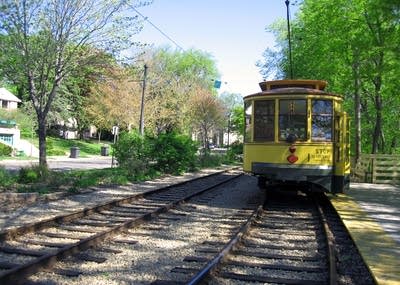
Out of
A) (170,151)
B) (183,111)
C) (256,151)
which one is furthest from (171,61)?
(256,151)

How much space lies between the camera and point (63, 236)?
709 cm

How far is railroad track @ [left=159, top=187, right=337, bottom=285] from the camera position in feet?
17.6

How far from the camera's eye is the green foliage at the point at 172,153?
20812 mm

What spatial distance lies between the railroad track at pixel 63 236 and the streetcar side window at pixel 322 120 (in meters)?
3.62

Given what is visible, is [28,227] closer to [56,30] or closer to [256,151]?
[256,151]

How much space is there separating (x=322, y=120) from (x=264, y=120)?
1.36m

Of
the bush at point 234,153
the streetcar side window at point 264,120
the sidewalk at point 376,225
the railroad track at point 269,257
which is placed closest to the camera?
the railroad track at point 269,257

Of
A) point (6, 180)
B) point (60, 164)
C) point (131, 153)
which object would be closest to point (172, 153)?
point (131, 153)

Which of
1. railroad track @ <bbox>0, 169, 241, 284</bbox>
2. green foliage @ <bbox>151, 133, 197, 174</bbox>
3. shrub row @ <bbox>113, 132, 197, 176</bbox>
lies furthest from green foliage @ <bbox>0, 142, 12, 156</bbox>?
railroad track @ <bbox>0, 169, 241, 284</bbox>

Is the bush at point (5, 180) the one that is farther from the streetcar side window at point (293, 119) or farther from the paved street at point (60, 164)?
the paved street at point (60, 164)

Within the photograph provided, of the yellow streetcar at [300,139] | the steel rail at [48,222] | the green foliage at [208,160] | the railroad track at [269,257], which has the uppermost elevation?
the yellow streetcar at [300,139]

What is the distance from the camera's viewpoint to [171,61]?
71.6m

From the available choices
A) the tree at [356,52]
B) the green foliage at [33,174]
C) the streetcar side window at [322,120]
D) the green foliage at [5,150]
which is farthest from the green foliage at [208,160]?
the green foliage at [5,150]

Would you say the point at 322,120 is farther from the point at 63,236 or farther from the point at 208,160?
the point at 208,160
